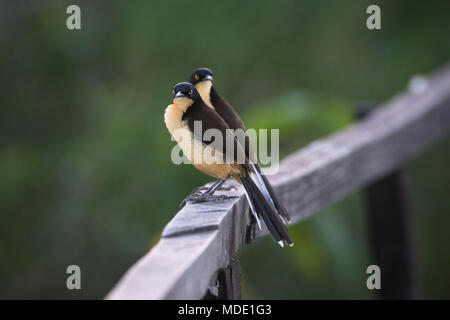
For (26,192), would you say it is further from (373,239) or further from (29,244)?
(373,239)

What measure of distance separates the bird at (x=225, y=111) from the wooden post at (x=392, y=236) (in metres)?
1.69

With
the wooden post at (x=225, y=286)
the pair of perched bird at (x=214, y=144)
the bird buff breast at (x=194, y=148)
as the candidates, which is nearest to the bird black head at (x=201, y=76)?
the pair of perched bird at (x=214, y=144)

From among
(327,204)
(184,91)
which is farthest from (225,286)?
(327,204)

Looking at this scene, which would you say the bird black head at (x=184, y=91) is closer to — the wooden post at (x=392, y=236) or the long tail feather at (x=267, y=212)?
the long tail feather at (x=267, y=212)

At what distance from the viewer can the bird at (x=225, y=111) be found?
1.83m

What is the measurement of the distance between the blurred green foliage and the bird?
66.0 inches

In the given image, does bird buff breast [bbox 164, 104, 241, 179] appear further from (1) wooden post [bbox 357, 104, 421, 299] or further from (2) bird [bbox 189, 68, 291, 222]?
(1) wooden post [bbox 357, 104, 421, 299]

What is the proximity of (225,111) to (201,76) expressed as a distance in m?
0.10

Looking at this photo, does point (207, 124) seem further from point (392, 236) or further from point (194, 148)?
point (392, 236)

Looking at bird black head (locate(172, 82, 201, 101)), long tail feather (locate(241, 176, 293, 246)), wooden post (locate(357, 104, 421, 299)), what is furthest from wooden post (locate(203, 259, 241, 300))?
wooden post (locate(357, 104, 421, 299))
